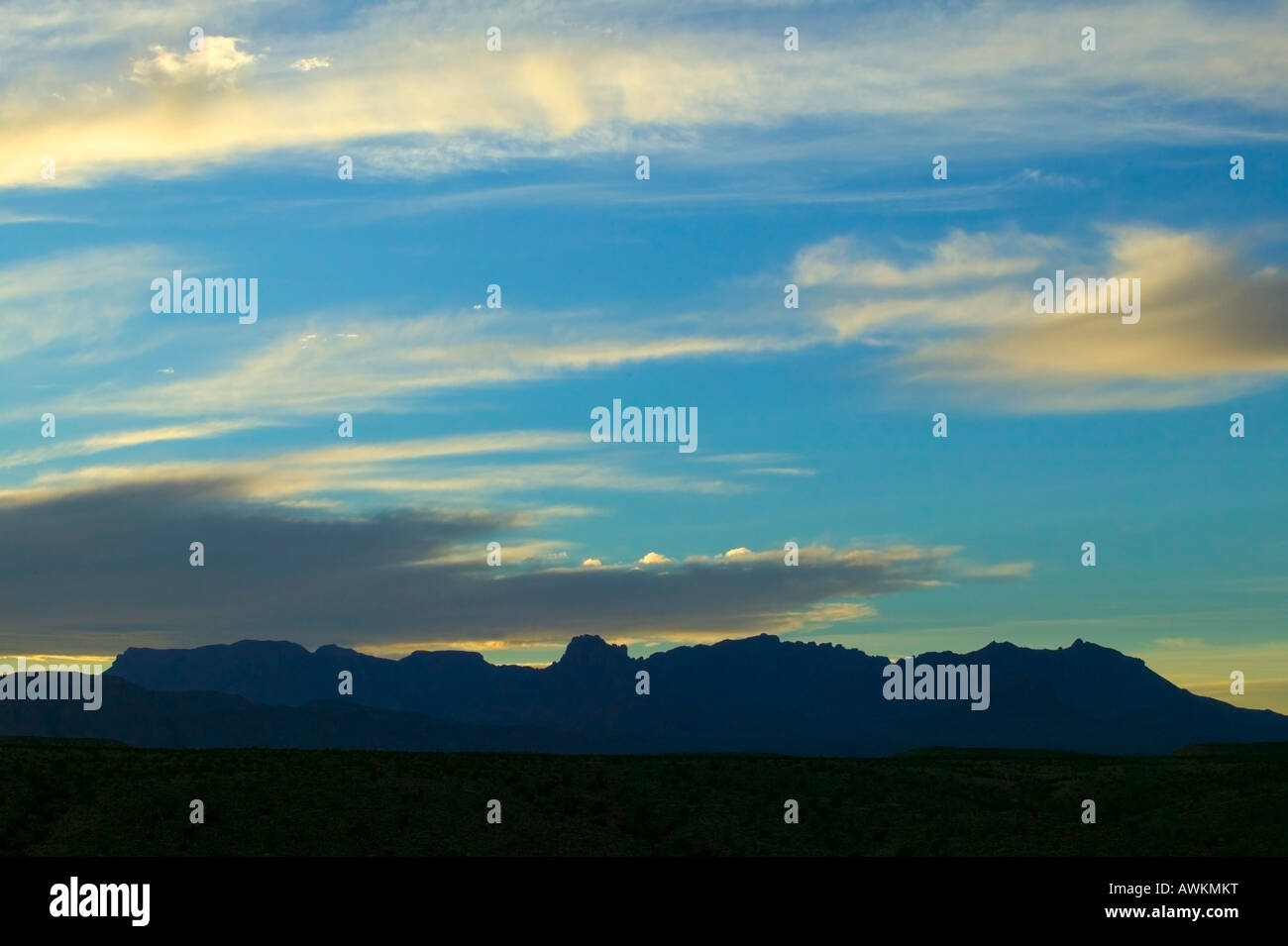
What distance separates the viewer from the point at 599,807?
6925cm

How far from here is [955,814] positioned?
70.2m

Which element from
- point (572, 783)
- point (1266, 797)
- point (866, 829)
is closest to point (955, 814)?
point (866, 829)

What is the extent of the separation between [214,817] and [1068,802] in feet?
146

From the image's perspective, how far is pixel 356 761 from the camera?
74.4 meters

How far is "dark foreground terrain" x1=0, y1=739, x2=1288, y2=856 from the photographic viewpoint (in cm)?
6088

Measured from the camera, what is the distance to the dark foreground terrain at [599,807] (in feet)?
200
